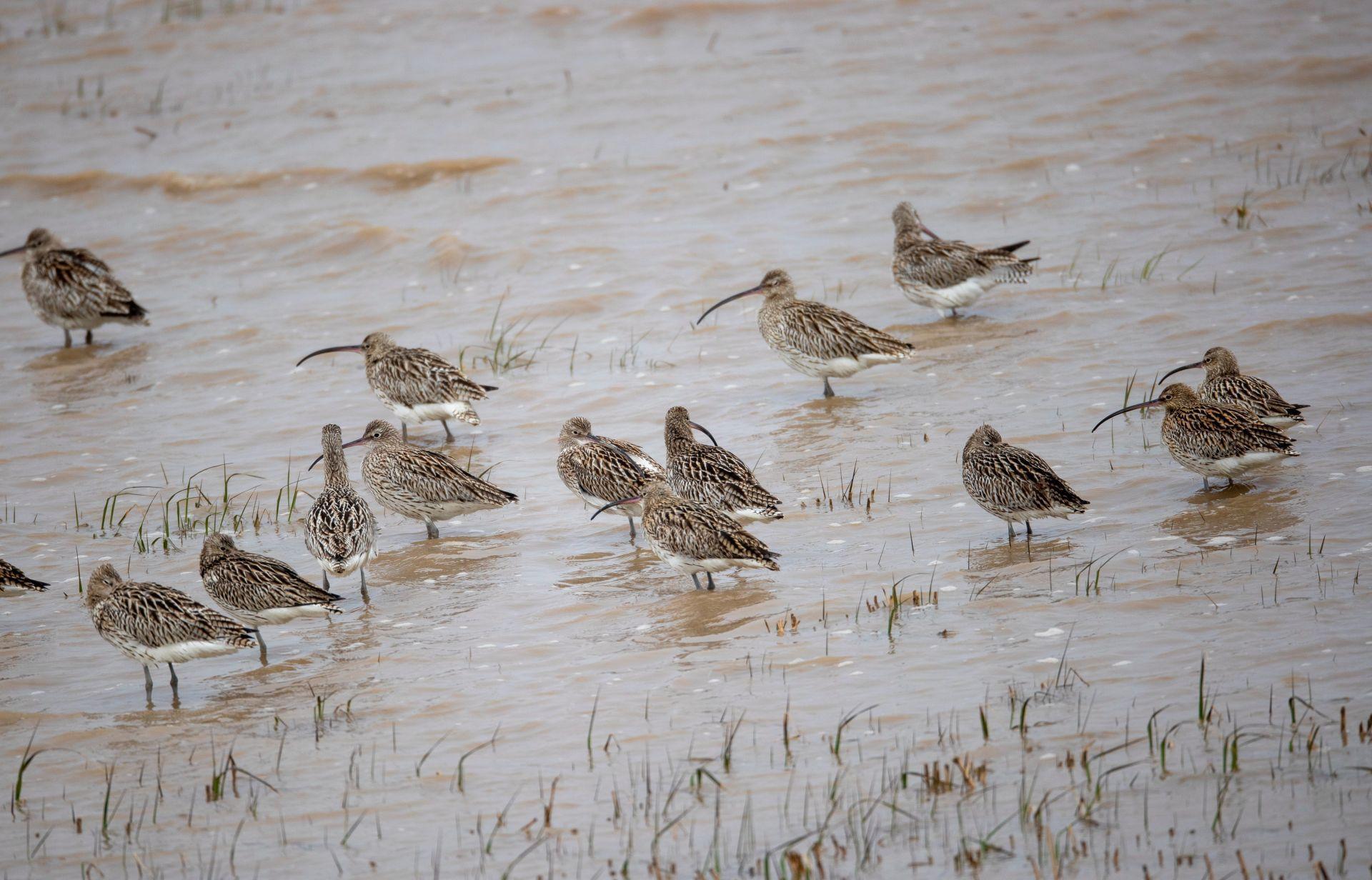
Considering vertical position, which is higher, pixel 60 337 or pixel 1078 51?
pixel 1078 51

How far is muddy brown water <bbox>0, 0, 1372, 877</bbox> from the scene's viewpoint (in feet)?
19.9

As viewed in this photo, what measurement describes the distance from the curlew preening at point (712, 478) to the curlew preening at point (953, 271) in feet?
13.9

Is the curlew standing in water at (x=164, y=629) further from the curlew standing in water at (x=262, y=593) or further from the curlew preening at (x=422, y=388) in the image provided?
the curlew preening at (x=422, y=388)

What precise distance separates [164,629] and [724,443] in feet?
16.1

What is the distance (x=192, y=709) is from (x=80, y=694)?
0.83 m

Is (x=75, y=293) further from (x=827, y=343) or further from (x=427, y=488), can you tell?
(x=827, y=343)

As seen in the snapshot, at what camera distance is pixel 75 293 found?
51.0ft

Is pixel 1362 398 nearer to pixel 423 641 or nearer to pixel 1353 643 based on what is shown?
pixel 1353 643

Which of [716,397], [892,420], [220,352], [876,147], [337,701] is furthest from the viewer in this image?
[876,147]

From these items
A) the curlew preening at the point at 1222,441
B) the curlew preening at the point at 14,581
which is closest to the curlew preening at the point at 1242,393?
the curlew preening at the point at 1222,441

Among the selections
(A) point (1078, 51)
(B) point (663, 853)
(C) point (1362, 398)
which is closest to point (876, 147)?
(A) point (1078, 51)

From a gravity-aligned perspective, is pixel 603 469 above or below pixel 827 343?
below

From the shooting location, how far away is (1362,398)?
10.2m

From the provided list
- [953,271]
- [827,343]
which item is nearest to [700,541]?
[827,343]
